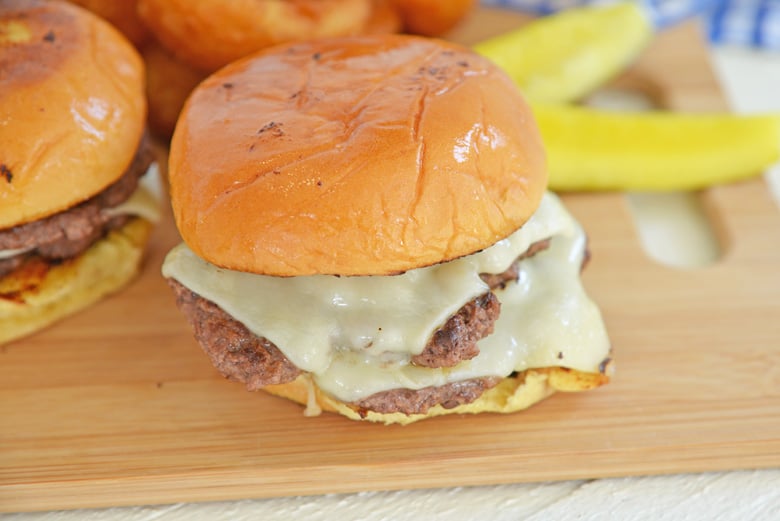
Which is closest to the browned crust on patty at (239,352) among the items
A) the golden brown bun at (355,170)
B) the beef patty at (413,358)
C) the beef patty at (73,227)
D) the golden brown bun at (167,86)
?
the beef patty at (413,358)

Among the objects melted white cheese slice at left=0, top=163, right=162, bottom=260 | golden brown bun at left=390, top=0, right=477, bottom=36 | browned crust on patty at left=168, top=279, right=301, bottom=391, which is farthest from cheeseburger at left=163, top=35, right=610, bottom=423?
golden brown bun at left=390, top=0, right=477, bottom=36

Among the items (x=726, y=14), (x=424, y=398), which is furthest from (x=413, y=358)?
(x=726, y=14)

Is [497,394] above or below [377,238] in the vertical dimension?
below

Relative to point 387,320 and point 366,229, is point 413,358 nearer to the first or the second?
point 387,320

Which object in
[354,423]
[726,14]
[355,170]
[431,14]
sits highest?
[355,170]

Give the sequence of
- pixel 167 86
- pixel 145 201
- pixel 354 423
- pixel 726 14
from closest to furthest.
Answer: pixel 354 423, pixel 145 201, pixel 167 86, pixel 726 14

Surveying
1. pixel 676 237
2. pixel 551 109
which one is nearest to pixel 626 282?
pixel 676 237
